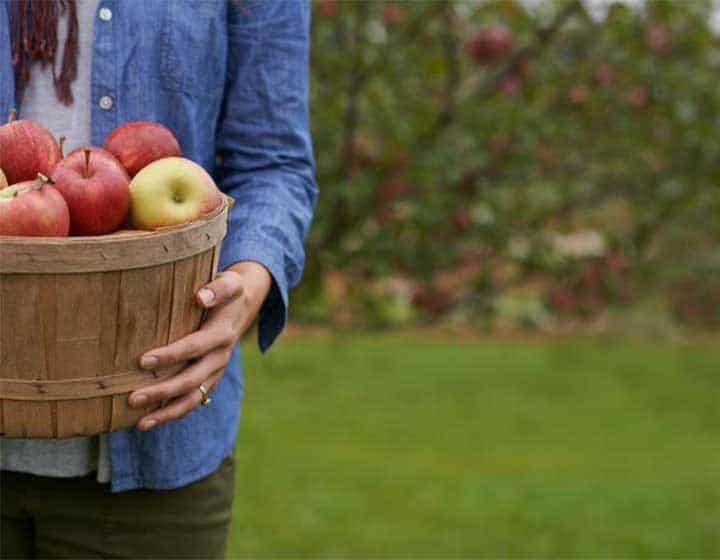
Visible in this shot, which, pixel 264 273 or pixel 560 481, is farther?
pixel 560 481

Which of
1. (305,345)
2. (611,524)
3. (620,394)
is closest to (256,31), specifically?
(611,524)

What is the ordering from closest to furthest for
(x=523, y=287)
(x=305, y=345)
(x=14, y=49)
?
(x=14, y=49) → (x=523, y=287) → (x=305, y=345)

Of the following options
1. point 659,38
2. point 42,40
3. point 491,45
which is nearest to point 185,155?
point 42,40

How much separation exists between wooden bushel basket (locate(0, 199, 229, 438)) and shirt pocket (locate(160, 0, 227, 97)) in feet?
0.89

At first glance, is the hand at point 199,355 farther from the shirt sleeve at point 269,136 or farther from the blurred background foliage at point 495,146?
the blurred background foliage at point 495,146

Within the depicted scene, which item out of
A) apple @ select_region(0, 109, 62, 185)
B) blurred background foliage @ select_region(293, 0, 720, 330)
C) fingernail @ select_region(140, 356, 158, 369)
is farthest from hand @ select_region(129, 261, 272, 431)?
blurred background foliage @ select_region(293, 0, 720, 330)

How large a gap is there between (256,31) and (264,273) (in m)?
0.32

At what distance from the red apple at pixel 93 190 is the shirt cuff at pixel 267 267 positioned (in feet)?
0.68

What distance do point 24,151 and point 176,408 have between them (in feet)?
1.07

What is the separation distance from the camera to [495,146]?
316cm

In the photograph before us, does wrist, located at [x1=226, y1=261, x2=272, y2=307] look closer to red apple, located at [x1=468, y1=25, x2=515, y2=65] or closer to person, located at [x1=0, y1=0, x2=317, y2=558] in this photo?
person, located at [x1=0, y1=0, x2=317, y2=558]

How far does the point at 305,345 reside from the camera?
9070 millimetres

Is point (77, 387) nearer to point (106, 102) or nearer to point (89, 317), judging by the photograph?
point (89, 317)

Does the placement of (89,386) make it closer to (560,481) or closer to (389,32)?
(389,32)
